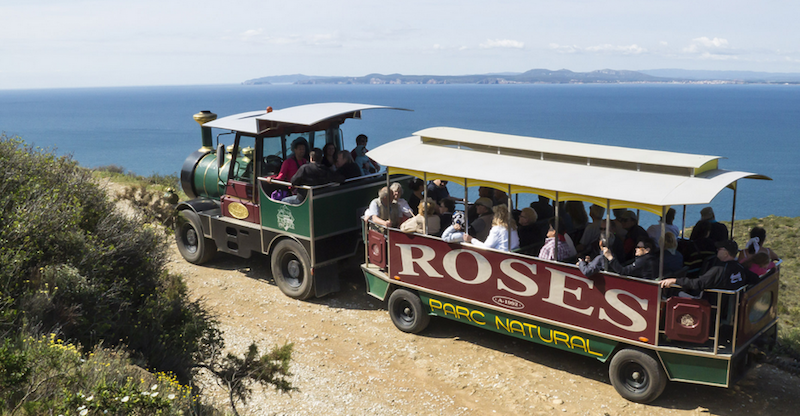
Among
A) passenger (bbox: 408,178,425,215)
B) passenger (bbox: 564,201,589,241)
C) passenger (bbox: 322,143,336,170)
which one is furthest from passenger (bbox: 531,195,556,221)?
passenger (bbox: 322,143,336,170)

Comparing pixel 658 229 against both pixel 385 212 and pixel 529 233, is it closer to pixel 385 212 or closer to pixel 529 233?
pixel 529 233

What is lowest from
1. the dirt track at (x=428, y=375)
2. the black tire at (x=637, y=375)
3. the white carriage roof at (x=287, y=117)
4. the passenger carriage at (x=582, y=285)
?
the dirt track at (x=428, y=375)

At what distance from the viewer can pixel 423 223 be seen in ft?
31.8

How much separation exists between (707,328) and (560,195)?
2.23m

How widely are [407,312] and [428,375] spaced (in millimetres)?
1500

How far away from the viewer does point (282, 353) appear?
6.91 metres

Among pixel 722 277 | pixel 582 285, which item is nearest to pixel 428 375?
pixel 582 285

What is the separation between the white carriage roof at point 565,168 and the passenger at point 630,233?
0.90 m

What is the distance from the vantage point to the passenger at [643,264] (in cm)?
743

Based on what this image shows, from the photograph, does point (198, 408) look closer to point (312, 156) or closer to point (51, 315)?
point (51, 315)

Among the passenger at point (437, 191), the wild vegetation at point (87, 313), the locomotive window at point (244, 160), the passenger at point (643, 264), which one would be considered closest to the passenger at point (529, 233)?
the passenger at point (643, 264)

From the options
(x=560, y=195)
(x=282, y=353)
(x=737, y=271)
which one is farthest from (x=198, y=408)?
(x=737, y=271)

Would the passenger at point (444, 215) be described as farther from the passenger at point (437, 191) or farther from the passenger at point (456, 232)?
the passenger at point (456, 232)

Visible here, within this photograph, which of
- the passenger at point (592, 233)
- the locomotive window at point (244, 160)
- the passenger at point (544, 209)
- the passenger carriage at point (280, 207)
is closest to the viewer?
the passenger at point (592, 233)
